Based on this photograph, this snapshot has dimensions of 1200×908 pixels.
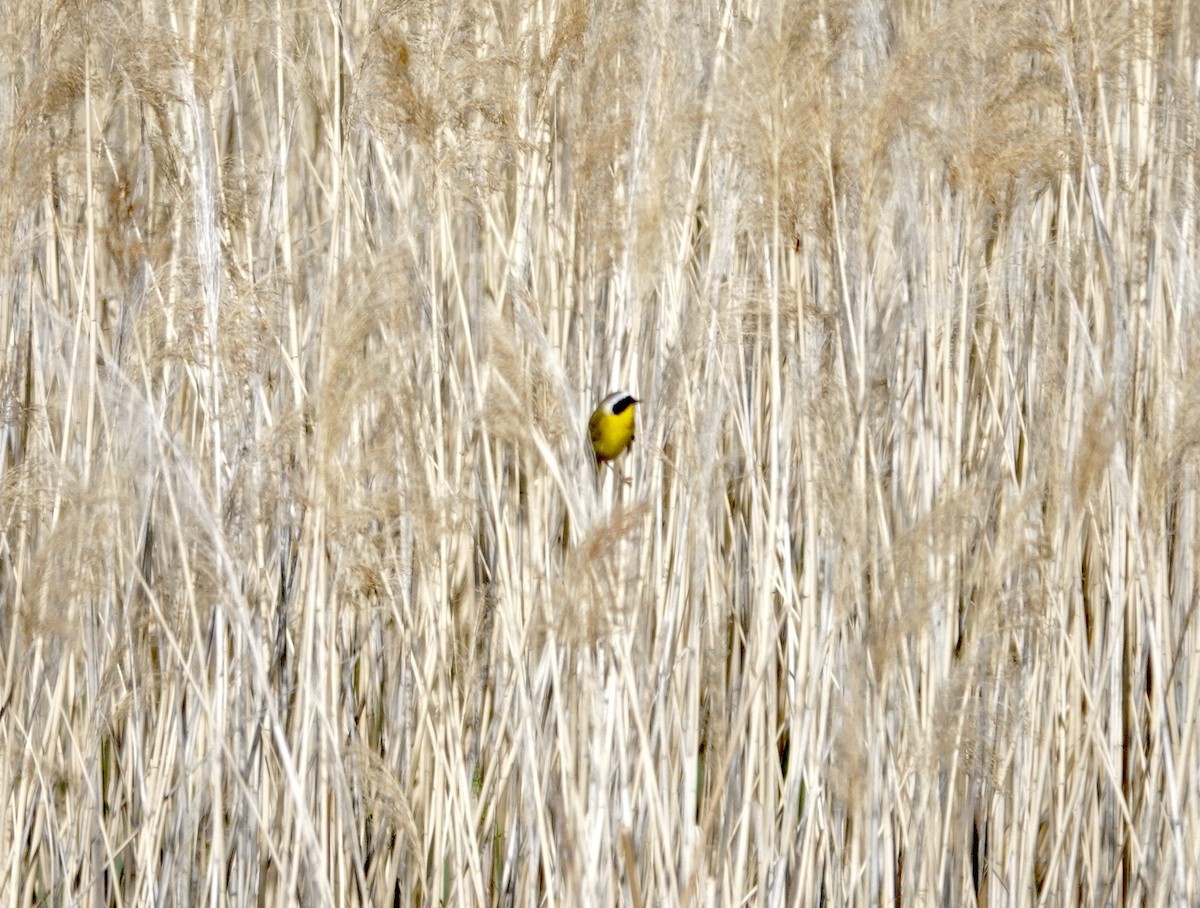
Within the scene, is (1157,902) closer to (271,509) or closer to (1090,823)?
(1090,823)

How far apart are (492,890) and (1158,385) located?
1699mm

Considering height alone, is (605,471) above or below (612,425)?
below

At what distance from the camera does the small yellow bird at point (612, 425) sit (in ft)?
7.84

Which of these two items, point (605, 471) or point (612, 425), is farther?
point (605, 471)

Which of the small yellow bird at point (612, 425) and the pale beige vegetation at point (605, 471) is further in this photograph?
the small yellow bird at point (612, 425)

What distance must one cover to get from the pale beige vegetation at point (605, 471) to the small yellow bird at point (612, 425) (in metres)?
0.05

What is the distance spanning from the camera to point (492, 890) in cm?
248

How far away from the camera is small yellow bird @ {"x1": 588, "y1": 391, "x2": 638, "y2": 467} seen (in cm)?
239

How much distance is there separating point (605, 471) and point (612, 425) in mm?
189

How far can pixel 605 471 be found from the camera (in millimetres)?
2617

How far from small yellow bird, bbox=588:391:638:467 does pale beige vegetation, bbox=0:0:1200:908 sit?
0.05 m

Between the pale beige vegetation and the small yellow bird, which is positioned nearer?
the pale beige vegetation

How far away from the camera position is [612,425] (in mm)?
2453

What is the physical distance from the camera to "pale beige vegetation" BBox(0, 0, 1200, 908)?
2.12 meters
